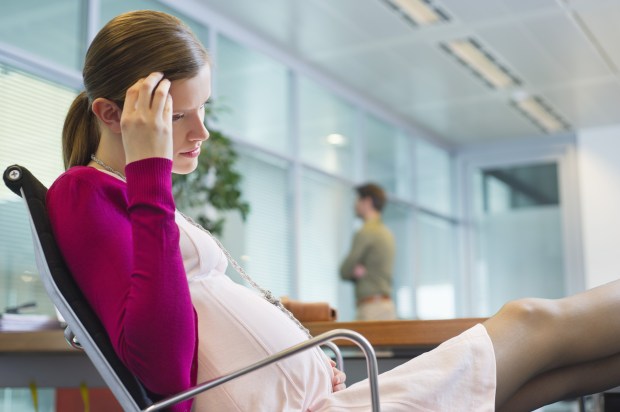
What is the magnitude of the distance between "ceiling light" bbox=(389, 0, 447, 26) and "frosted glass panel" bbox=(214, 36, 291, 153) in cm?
114

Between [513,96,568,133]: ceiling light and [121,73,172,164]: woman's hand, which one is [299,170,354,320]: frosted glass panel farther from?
[121,73,172,164]: woman's hand

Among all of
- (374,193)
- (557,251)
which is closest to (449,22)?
(374,193)

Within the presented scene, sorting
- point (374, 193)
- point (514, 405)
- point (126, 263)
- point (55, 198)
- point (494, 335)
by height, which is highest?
point (374, 193)

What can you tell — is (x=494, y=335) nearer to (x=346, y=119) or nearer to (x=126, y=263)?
(x=126, y=263)

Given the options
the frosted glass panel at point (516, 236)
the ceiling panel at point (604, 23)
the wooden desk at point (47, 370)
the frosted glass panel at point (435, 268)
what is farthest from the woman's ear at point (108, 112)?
the frosted glass panel at point (516, 236)

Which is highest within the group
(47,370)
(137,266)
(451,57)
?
(451,57)

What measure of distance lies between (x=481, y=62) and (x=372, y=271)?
2.03 m

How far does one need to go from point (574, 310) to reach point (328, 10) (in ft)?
14.2

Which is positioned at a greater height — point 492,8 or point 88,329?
point 492,8

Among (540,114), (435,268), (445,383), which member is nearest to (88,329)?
(445,383)

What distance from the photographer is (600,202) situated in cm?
815

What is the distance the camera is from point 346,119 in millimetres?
7047

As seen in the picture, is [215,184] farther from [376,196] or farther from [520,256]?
[520,256]

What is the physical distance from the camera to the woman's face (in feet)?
4.25
